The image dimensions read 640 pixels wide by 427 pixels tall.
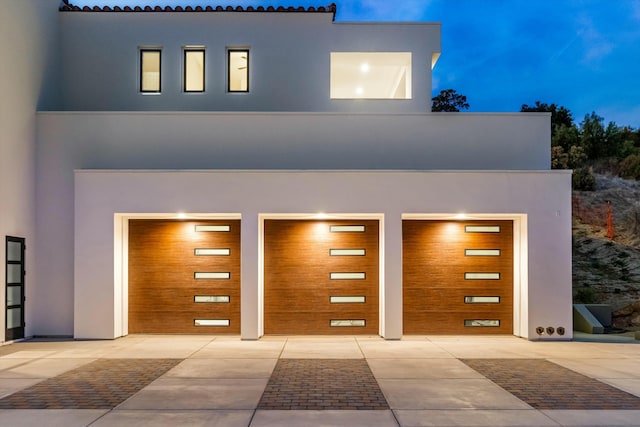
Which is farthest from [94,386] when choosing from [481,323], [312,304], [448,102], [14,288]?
[448,102]

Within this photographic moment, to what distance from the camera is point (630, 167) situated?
33.5 metres

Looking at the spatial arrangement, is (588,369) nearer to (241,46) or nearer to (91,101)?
(241,46)

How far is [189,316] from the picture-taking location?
11.9 meters

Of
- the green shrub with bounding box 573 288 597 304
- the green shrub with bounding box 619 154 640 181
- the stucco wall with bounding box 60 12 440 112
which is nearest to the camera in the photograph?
the stucco wall with bounding box 60 12 440 112

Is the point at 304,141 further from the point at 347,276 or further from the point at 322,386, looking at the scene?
the point at 322,386

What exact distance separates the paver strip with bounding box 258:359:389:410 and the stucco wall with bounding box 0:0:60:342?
6.50 m

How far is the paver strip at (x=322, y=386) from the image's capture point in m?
6.55

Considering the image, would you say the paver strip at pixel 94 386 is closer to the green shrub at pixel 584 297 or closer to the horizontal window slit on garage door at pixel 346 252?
the horizontal window slit on garage door at pixel 346 252

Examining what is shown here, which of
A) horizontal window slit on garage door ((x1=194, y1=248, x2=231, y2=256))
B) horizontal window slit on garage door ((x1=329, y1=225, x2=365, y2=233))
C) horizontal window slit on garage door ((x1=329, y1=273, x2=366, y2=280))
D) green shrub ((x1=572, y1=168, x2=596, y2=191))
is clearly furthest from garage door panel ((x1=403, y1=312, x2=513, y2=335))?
green shrub ((x1=572, y1=168, x2=596, y2=191))

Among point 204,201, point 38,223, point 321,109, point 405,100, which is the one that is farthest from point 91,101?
point 405,100

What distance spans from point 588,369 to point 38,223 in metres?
11.5

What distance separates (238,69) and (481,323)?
29.7ft

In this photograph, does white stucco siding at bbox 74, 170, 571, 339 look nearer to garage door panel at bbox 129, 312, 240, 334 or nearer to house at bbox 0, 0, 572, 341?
house at bbox 0, 0, 572, 341

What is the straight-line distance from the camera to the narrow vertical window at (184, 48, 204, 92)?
14258 mm
